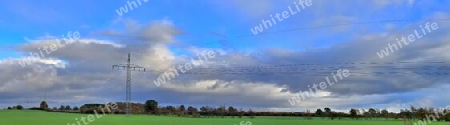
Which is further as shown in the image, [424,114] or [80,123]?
[424,114]

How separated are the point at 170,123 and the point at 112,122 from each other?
6.66 metres

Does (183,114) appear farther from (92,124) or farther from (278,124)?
(92,124)

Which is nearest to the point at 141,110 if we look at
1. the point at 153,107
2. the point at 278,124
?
the point at 153,107

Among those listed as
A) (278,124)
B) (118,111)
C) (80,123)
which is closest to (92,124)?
(80,123)

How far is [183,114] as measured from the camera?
100812 mm

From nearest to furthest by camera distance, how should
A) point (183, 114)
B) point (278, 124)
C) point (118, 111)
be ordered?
point (278, 124)
point (118, 111)
point (183, 114)

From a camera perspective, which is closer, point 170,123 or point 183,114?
point 170,123

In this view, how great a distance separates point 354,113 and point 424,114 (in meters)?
18.2

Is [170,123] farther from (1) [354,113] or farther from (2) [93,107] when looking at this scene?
(1) [354,113]

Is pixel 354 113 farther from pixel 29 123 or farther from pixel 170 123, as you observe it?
pixel 29 123

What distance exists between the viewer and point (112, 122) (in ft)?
205

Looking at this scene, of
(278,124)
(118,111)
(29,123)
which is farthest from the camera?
(118,111)

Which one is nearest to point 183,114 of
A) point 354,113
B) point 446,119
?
point 354,113

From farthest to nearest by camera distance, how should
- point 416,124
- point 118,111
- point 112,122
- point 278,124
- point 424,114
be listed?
point 118,111, point 424,114, point 278,124, point 416,124, point 112,122
